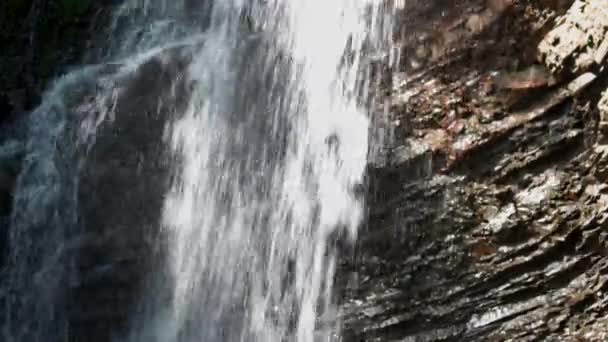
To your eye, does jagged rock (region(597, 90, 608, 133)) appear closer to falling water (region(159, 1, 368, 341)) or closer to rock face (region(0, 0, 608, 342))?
rock face (region(0, 0, 608, 342))

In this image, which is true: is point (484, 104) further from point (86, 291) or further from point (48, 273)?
point (48, 273)

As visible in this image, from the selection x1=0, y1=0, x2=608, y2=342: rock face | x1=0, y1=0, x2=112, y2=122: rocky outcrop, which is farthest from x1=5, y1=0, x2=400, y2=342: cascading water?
x1=0, y1=0, x2=112, y2=122: rocky outcrop

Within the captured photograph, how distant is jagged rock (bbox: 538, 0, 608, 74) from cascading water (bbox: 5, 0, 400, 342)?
3.01 feet

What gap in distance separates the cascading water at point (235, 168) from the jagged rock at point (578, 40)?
3.01 feet

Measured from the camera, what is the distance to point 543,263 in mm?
3514

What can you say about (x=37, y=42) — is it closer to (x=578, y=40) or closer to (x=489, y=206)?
(x=489, y=206)

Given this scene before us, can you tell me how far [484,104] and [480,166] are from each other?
0.31 metres

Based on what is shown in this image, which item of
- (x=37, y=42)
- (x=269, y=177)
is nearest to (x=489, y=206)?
(x=269, y=177)

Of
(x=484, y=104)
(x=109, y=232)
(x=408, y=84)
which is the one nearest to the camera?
(x=484, y=104)

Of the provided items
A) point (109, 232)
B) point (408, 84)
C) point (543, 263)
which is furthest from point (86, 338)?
point (543, 263)

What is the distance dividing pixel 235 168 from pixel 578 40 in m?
1.94

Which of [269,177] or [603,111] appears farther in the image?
[269,177]

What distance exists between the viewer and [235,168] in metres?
4.56

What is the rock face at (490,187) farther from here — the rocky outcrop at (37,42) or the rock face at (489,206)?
the rocky outcrop at (37,42)
